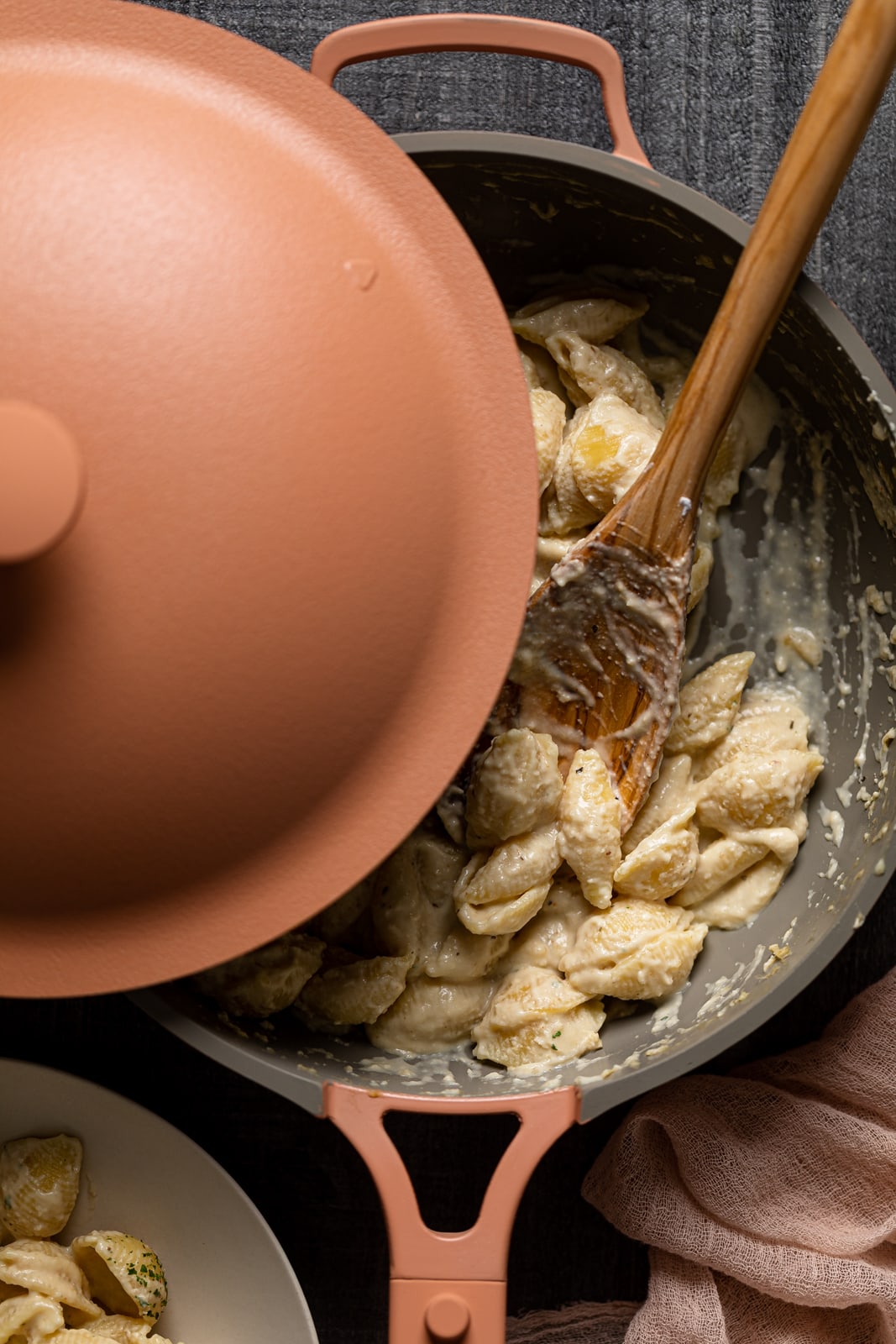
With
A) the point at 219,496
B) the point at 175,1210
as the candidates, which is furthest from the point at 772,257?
the point at 175,1210

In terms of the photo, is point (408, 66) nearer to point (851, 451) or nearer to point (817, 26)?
point (817, 26)

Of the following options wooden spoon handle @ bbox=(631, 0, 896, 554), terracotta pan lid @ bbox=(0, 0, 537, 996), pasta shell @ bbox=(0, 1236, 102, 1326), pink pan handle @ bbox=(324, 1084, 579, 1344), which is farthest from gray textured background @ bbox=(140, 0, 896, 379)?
pasta shell @ bbox=(0, 1236, 102, 1326)

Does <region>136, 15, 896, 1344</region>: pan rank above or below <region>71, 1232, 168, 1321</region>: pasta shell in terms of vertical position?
above

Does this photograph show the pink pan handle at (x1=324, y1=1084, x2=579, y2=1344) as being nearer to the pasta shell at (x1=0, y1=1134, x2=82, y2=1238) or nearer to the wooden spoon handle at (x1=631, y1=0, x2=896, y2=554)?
the pasta shell at (x1=0, y1=1134, x2=82, y2=1238)

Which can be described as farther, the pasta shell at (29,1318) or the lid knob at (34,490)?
the pasta shell at (29,1318)

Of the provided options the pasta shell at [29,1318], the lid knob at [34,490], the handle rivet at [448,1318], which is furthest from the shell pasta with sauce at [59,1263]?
the lid knob at [34,490]

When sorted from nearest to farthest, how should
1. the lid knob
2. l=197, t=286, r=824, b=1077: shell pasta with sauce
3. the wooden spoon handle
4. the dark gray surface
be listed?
the lid knob, the wooden spoon handle, l=197, t=286, r=824, b=1077: shell pasta with sauce, the dark gray surface

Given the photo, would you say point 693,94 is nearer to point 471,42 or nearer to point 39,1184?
point 471,42

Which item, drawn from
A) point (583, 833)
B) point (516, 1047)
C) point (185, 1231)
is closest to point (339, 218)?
point (583, 833)

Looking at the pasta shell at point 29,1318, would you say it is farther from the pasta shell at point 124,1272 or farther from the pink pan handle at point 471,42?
the pink pan handle at point 471,42
